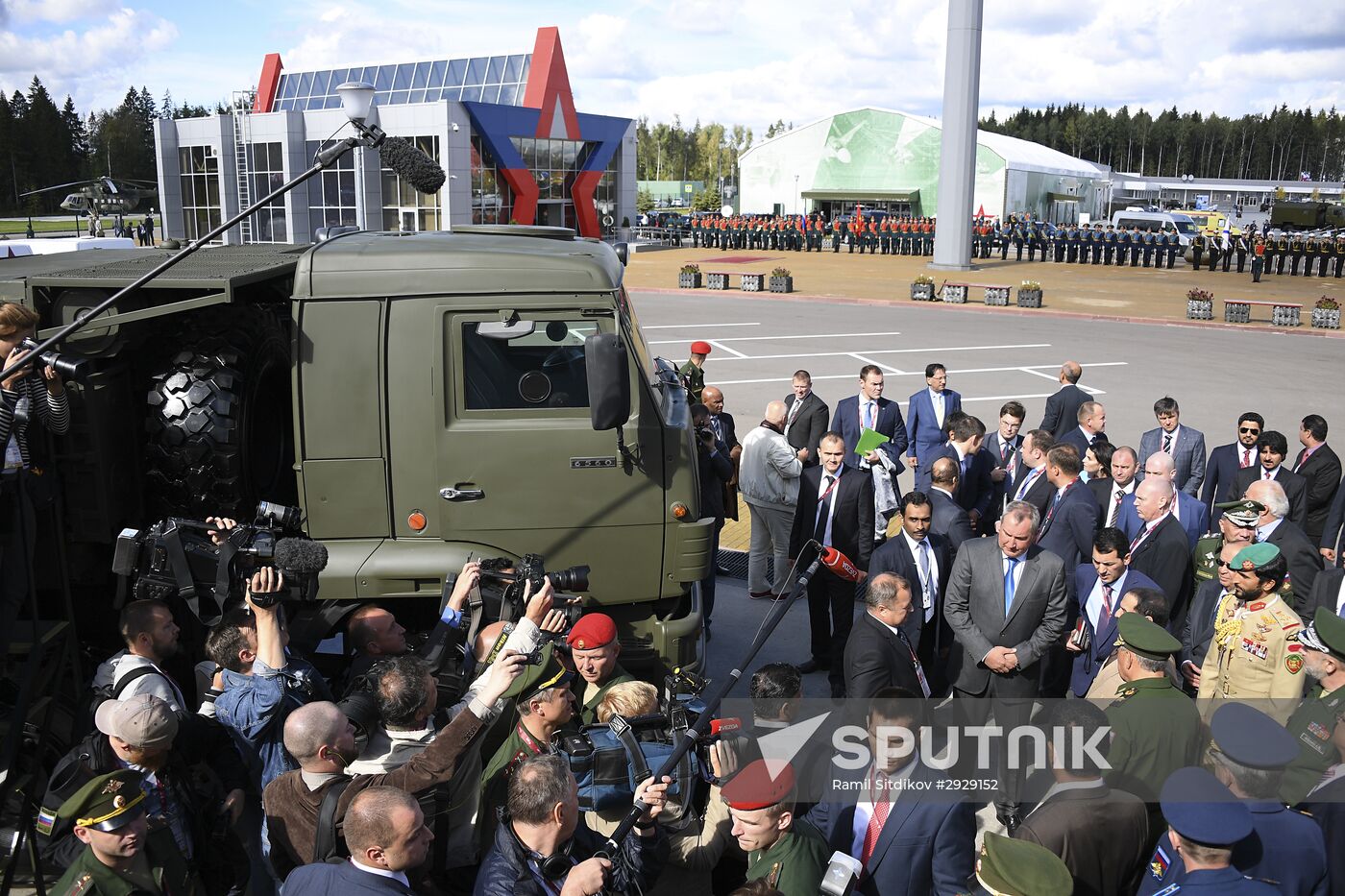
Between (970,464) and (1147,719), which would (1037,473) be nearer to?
(970,464)

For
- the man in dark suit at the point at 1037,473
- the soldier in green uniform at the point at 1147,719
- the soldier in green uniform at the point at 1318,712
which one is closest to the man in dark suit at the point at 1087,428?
the man in dark suit at the point at 1037,473

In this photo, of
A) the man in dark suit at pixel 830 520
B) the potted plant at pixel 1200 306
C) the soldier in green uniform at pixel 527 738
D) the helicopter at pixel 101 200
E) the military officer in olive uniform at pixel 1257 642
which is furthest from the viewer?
the potted plant at pixel 1200 306

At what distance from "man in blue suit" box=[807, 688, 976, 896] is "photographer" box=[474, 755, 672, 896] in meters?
0.83

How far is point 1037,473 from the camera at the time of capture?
745 cm

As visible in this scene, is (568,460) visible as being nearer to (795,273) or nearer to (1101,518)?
(1101,518)

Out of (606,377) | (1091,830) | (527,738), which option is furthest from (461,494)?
(1091,830)

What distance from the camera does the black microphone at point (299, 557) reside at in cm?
435

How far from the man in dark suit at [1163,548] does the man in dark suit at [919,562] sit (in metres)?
1.17

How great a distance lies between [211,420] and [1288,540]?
20.3 feet

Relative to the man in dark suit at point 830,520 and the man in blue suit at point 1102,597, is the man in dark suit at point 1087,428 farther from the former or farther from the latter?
the man in blue suit at point 1102,597

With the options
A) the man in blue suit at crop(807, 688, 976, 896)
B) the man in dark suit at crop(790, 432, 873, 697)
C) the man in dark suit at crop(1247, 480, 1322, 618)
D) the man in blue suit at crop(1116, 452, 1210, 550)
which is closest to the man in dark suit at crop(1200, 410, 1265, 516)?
the man in blue suit at crop(1116, 452, 1210, 550)

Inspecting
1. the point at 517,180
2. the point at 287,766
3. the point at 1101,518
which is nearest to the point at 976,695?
the point at 1101,518

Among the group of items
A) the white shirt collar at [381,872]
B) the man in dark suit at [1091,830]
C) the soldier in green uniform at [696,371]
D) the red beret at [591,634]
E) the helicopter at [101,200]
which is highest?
the helicopter at [101,200]

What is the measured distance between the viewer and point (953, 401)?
9.38 meters
